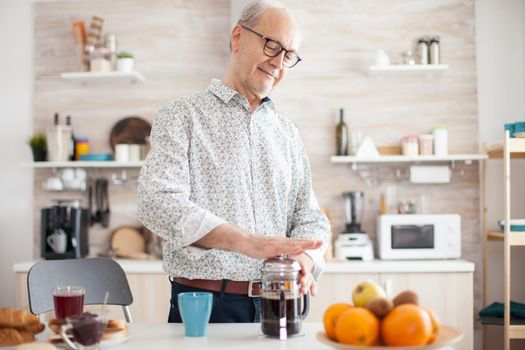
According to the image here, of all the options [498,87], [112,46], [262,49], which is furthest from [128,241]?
[262,49]

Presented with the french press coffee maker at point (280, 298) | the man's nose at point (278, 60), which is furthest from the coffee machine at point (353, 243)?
the french press coffee maker at point (280, 298)

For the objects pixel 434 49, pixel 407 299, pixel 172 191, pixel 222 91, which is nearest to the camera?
pixel 407 299

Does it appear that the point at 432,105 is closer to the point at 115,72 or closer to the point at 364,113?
the point at 364,113

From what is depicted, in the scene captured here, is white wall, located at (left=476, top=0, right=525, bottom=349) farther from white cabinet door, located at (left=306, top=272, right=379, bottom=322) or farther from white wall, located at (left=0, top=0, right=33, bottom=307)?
white wall, located at (left=0, top=0, right=33, bottom=307)

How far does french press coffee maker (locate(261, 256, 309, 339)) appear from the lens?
1.54 meters

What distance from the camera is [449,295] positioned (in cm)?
390

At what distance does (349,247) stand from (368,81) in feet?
3.65

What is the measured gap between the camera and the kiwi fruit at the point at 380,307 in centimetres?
136

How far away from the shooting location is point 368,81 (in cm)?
446

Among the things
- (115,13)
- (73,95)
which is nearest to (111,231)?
(73,95)

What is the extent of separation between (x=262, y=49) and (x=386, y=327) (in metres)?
0.90

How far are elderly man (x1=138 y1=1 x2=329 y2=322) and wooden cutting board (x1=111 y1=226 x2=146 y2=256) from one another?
2.66 metres

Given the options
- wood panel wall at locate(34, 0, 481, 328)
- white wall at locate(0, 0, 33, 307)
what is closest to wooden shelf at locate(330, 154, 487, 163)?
wood panel wall at locate(34, 0, 481, 328)

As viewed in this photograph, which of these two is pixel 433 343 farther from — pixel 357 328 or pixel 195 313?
pixel 195 313
